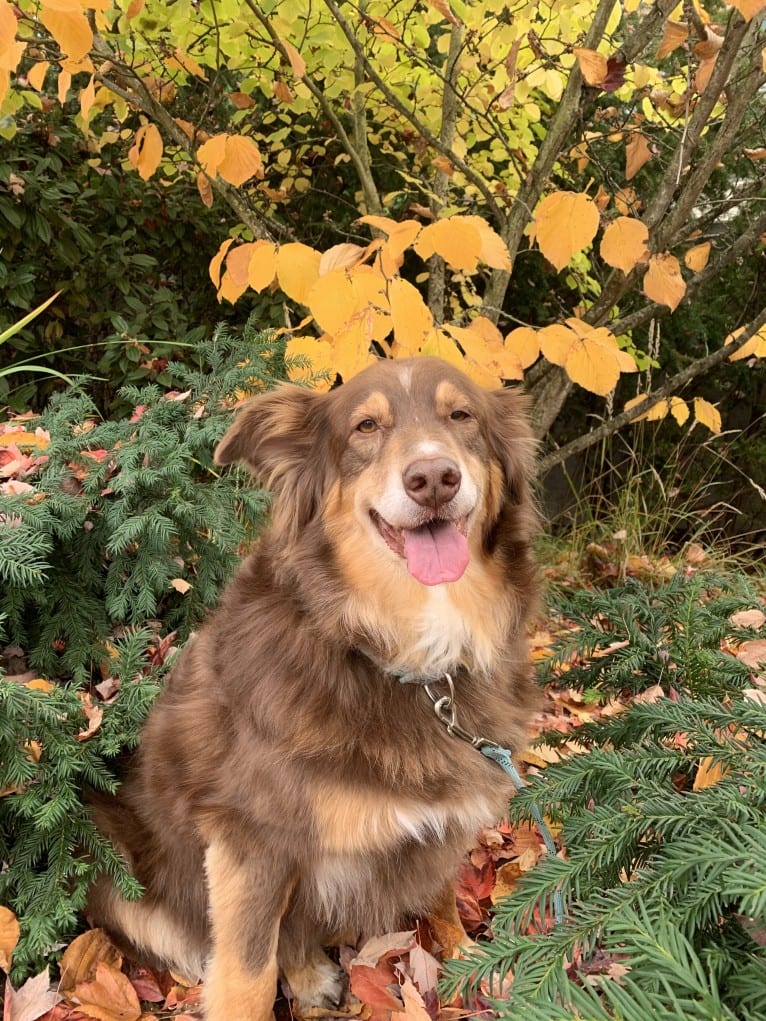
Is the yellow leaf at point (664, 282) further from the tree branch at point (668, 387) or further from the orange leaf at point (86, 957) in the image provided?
the orange leaf at point (86, 957)

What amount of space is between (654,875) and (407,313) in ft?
5.81

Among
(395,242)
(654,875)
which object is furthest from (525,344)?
(654,875)

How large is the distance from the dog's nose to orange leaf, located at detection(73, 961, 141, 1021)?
1.61m

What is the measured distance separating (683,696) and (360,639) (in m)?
0.90

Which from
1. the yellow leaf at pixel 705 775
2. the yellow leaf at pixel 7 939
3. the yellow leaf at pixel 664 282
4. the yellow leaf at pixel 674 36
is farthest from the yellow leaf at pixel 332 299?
the yellow leaf at pixel 7 939

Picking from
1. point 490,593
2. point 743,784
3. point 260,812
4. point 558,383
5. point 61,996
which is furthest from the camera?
point 558,383

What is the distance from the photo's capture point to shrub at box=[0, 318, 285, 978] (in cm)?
203

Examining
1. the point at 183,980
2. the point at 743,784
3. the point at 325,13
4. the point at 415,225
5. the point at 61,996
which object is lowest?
the point at 183,980

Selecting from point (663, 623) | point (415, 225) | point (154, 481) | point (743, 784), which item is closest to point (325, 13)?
point (415, 225)

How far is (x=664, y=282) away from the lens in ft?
9.59

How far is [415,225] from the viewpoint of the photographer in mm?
2365

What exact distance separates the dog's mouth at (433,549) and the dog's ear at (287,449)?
31 centimetres

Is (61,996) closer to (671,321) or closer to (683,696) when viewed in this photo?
(683,696)

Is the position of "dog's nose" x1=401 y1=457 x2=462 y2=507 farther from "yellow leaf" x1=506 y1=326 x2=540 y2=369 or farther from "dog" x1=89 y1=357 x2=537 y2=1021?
"yellow leaf" x1=506 y1=326 x2=540 y2=369
